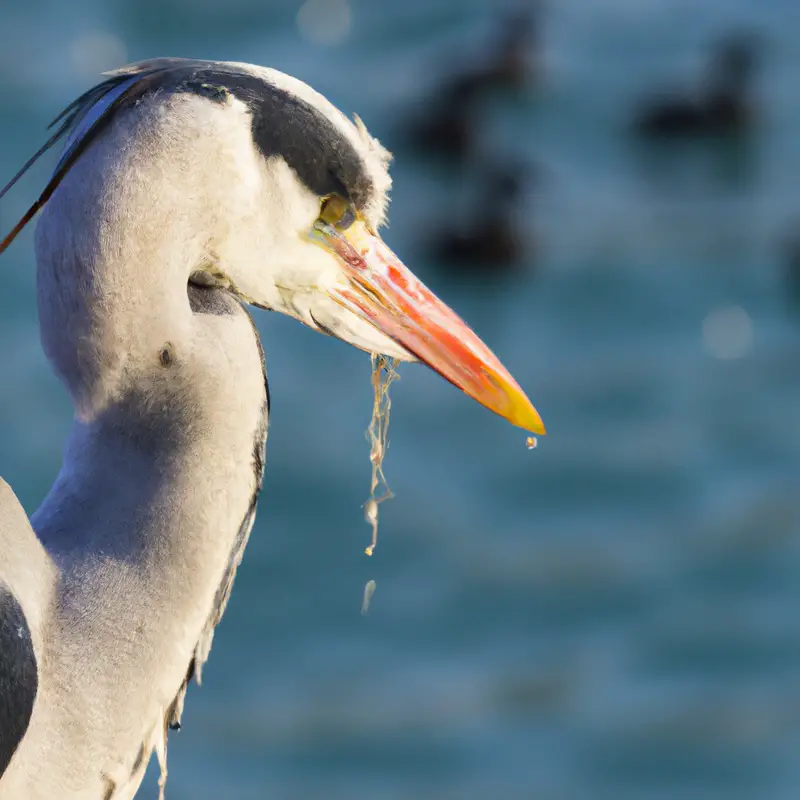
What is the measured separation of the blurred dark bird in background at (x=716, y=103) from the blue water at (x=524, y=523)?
28.4 inches

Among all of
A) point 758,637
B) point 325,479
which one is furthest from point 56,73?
point 758,637

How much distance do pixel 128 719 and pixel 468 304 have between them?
8.40 m

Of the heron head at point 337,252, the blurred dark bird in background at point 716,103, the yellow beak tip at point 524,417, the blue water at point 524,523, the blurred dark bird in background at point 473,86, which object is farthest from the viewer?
the blurred dark bird in background at point 716,103

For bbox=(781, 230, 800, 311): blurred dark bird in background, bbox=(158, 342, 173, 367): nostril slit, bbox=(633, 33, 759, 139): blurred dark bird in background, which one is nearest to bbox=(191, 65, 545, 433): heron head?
bbox=(158, 342, 173, 367): nostril slit

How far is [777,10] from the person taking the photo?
43.1 feet

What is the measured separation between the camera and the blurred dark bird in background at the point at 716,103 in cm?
1212

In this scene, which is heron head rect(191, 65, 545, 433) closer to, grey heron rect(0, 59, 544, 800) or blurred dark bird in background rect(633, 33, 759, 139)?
grey heron rect(0, 59, 544, 800)

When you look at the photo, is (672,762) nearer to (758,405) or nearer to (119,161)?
(758,405)

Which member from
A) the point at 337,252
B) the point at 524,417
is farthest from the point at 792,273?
the point at 337,252

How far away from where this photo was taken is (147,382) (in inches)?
103

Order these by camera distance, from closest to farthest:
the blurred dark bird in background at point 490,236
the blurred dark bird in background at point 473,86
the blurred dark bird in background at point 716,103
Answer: the blurred dark bird in background at point 490,236 < the blurred dark bird in background at point 473,86 < the blurred dark bird in background at point 716,103

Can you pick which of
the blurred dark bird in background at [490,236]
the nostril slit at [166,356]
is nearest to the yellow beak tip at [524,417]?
the nostril slit at [166,356]

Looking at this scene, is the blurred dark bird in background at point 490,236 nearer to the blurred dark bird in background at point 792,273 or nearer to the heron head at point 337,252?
the blurred dark bird in background at point 792,273

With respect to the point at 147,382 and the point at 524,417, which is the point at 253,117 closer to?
the point at 147,382
